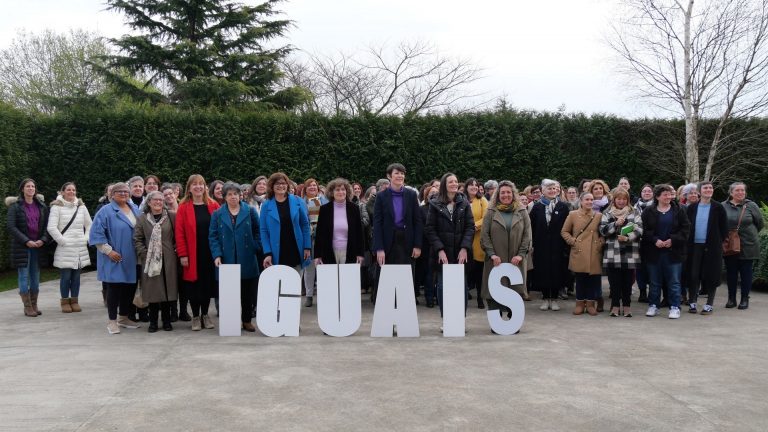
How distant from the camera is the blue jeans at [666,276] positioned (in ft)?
27.5

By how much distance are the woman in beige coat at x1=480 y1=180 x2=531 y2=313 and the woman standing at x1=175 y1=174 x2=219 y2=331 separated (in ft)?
11.9

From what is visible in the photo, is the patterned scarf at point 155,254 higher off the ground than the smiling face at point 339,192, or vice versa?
the smiling face at point 339,192

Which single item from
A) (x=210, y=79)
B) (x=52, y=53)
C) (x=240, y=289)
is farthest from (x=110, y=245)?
(x=52, y=53)

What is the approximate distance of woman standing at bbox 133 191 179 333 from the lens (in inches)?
292

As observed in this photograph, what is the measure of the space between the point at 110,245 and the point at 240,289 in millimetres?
1750

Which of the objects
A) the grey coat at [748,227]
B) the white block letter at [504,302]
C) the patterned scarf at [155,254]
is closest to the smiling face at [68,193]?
the patterned scarf at [155,254]

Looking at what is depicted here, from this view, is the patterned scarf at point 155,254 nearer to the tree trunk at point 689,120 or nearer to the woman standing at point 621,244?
the woman standing at point 621,244

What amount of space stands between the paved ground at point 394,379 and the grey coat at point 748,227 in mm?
1630

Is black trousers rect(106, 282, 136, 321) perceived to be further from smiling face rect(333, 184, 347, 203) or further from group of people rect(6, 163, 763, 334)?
smiling face rect(333, 184, 347, 203)

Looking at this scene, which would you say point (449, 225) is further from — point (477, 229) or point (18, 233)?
point (18, 233)

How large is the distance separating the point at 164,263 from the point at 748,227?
8417mm

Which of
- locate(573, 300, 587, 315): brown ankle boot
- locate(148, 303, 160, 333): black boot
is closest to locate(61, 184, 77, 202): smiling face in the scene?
locate(148, 303, 160, 333): black boot

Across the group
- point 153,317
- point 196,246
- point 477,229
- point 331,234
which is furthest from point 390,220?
point 153,317

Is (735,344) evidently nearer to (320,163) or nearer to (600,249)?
(600,249)
